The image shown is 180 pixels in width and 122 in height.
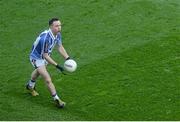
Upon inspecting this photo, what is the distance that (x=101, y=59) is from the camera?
39.2ft

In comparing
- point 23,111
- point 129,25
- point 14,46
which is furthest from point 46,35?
point 129,25

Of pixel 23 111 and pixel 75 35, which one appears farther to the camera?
pixel 75 35

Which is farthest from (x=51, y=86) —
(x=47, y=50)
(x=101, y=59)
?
(x=101, y=59)

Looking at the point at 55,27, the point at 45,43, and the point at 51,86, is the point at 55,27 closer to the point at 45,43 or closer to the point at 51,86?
the point at 45,43

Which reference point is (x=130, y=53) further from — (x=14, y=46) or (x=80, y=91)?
(x=14, y=46)

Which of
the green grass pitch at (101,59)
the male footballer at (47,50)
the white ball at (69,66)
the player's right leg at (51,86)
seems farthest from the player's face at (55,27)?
the green grass pitch at (101,59)

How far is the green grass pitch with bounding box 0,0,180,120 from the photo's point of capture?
951cm

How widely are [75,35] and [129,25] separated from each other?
4.84ft

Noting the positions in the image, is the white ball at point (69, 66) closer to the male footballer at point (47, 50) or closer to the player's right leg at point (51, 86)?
the male footballer at point (47, 50)

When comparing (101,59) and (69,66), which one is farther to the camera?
(101,59)

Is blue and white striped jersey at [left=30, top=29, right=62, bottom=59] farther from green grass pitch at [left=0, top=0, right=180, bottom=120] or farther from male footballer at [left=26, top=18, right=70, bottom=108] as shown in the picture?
green grass pitch at [left=0, top=0, right=180, bottom=120]

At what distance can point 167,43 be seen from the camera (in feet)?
41.0

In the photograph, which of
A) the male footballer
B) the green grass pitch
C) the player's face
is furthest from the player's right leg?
the player's face

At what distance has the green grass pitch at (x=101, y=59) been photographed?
9508mm
